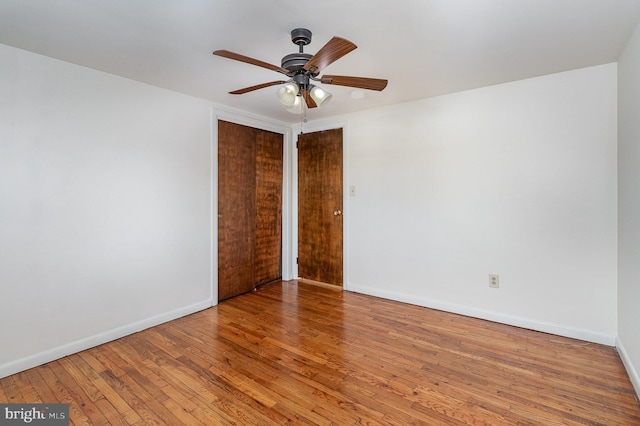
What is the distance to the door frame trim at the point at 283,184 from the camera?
335cm

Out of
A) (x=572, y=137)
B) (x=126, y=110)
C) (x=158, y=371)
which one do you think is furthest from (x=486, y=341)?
(x=126, y=110)

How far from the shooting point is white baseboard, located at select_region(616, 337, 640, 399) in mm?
1835

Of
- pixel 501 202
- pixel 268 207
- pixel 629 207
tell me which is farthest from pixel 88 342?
pixel 629 207

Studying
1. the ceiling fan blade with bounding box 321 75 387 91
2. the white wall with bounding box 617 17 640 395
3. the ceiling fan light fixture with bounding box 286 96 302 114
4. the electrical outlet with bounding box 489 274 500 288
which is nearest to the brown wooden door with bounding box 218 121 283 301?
the ceiling fan light fixture with bounding box 286 96 302 114

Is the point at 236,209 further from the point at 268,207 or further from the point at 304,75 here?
the point at 304,75

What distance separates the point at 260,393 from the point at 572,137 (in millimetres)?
3044

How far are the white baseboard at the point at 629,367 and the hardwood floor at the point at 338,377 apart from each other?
1.7 inches

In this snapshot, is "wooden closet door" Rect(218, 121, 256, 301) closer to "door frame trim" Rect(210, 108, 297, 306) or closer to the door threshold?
"door frame trim" Rect(210, 108, 297, 306)

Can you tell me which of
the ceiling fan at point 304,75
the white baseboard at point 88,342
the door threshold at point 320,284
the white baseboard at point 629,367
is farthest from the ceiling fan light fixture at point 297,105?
the white baseboard at point 629,367

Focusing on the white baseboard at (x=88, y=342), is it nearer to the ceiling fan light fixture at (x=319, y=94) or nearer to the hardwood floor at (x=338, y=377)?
the hardwood floor at (x=338, y=377)

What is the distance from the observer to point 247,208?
12.4 feet

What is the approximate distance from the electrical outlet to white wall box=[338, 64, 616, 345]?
0.04 metres

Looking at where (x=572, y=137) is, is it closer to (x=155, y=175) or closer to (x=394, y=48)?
(x=394, y=48)

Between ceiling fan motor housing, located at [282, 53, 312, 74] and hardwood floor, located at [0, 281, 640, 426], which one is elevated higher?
ceiling fan motor housing, located at [282, 53, 312, 74]
